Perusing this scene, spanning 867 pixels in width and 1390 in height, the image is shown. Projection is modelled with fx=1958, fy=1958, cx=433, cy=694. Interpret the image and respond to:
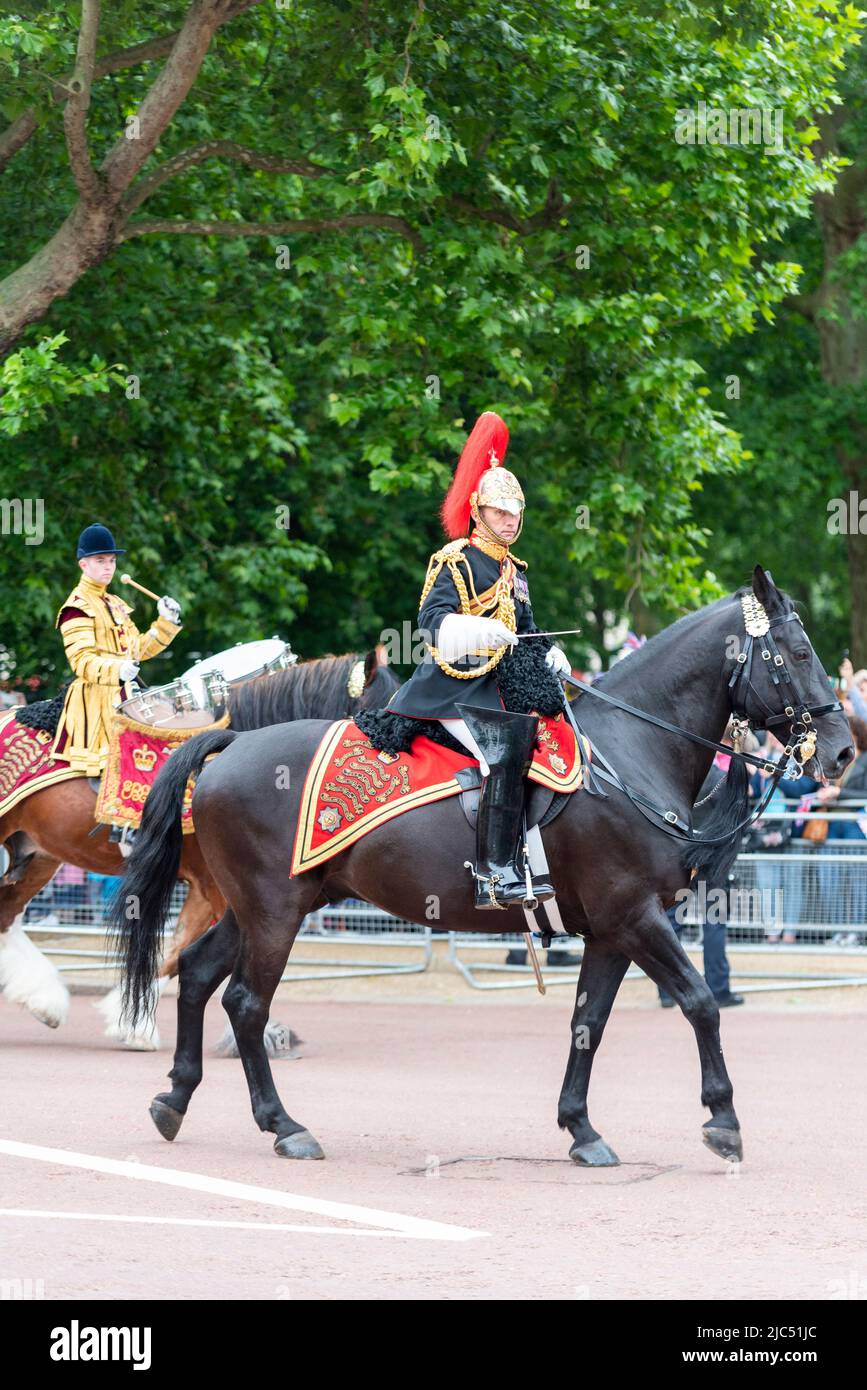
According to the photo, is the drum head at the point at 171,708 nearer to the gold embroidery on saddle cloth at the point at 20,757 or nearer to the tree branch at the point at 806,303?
the gold embroidery on saddle cloth at the point at 20,757

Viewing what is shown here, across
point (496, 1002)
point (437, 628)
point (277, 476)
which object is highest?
A: point (277, 476)

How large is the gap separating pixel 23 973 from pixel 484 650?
5189 millimetres

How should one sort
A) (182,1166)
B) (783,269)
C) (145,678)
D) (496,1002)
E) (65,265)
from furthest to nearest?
1. (145,678)
2. (783,269)
3. (496,1002)
4. (65,265)
5. (182,1166)

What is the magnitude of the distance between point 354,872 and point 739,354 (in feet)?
61.3

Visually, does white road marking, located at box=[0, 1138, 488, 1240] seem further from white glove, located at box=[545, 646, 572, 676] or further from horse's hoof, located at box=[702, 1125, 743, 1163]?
white glove, located at box=[545, 646, 572, 676]

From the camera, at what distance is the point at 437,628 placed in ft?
26.5

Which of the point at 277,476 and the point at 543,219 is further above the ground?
the point at 543,219

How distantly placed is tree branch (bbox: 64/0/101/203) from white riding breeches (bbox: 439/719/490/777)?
7.08 metres

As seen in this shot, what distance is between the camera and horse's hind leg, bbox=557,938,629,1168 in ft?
26.6

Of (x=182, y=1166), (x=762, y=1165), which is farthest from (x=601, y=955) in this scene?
(x=182, y=1166)

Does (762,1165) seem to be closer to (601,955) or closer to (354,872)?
(601,955)

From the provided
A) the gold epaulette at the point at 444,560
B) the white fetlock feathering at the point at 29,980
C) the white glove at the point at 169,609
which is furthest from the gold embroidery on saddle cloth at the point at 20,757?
the gold epaulette at the point at 444,560

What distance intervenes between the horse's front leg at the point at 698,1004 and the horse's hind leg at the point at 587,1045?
0.29 meters

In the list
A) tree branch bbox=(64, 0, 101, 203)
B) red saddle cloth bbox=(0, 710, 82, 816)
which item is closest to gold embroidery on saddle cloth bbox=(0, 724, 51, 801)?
red saddle cloth bbox=(0, 710, 82, 816)
